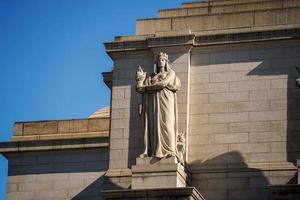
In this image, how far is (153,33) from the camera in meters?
38.4

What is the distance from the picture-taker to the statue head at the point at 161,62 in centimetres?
3622

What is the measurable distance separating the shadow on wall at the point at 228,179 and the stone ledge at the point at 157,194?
5.86ft

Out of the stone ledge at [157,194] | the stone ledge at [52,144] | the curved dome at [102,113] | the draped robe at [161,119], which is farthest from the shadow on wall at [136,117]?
the curved dome at [102,113]

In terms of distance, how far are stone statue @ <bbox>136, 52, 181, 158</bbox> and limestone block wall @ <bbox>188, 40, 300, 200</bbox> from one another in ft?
5.12

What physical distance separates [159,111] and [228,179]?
2.99m

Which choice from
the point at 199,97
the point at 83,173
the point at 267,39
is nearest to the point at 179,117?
the point at 199,97

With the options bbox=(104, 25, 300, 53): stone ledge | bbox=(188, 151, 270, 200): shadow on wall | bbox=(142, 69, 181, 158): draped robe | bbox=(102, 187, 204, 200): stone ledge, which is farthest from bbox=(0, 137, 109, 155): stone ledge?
bbox=(102, 187, 204, 200): stone ledge

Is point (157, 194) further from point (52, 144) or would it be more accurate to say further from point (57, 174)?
point (52, 144)

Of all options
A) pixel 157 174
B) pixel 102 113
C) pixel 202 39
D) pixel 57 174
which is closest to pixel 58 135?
pixel 57 174

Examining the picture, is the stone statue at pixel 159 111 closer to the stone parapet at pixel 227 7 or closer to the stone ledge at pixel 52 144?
the stone parapet at pixel 227 7

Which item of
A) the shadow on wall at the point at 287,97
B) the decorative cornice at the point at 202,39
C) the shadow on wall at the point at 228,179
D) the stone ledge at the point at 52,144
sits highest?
the decorative cornice at the point at 202,39

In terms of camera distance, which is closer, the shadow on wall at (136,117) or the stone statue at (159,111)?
the stone statue at (159,111)

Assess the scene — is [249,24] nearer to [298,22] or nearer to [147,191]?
[298,22]

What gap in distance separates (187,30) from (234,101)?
2.72 meters
